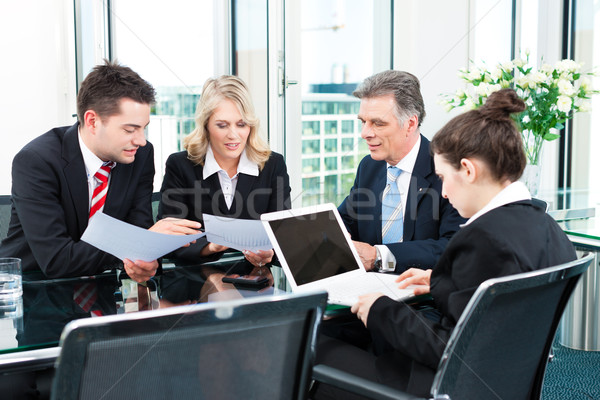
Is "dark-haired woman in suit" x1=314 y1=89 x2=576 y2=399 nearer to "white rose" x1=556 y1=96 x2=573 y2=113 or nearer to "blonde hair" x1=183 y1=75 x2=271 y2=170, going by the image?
"blonde hair" x1=183 y1=75 x2=271 y2=170

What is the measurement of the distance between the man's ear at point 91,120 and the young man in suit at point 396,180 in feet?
3.34

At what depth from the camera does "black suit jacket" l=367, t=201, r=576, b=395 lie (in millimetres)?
1297

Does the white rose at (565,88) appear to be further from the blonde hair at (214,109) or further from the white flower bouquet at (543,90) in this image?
the blonde hair at (214,109)

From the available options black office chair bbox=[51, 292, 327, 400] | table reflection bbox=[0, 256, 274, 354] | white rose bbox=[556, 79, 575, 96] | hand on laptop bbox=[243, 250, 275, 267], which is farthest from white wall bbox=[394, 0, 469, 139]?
black office chair bbox=[51, 292, 327, 400]

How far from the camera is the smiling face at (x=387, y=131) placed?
2381 millimetres

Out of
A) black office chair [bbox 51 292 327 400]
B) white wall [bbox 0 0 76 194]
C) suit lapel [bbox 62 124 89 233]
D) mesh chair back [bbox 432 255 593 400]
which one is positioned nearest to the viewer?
black office chair [bbox 51 292 327 400]

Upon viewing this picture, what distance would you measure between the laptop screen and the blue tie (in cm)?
48

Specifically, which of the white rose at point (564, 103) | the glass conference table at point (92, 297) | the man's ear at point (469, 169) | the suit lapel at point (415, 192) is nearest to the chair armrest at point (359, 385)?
the glass conference table at point (92, 297)

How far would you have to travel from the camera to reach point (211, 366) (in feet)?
3.17

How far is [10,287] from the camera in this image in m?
1.59

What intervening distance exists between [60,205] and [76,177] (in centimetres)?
11

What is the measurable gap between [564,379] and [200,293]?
1937 mm

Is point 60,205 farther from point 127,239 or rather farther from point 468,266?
point 468,266

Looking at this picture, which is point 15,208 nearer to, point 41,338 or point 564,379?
point 41,338
